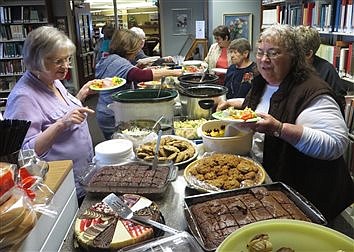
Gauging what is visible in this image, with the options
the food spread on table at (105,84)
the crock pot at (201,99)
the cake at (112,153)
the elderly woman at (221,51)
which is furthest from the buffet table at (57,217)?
the elderly woman at (221,51)

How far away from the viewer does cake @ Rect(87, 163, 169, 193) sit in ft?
4.25

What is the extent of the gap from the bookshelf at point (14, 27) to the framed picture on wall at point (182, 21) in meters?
2.84

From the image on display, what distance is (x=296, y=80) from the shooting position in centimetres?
171

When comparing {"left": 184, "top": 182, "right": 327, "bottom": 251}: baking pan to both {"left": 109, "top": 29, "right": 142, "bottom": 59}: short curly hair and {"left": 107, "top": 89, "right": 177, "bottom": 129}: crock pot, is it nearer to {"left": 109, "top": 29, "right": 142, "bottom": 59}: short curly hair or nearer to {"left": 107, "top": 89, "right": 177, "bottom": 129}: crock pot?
{"left": 107, "top": 89, "right": 177, "bottom": 129}: crock pot

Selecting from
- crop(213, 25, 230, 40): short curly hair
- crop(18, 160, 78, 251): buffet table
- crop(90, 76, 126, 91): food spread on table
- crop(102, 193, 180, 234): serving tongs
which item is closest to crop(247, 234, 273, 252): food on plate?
crop(102, 193, 180, 234): serving tongs

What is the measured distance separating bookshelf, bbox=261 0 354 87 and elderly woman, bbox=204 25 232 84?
98 cm

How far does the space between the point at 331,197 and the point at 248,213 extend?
931 millimetres

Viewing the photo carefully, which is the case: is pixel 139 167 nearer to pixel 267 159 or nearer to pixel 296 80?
pixel 267 159

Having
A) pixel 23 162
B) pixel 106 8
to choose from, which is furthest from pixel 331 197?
pixel 106 8

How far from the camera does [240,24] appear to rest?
6270 mm

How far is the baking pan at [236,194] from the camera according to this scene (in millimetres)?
1025

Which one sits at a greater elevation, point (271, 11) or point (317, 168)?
point (271, 11)

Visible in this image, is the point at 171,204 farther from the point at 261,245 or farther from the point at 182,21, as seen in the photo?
the point at 182,21

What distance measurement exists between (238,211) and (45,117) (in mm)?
1107
